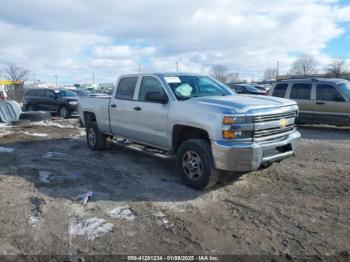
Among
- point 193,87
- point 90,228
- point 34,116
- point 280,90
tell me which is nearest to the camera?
point 90,228

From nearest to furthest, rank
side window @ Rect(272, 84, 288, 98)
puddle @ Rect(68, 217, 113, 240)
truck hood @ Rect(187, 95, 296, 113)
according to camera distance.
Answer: puddle @ Rect(68, 217, 113, 240) < truck hood @ Rect(187, 95, 296, 113) < side window @ Rect(272, 84, 288, 98)

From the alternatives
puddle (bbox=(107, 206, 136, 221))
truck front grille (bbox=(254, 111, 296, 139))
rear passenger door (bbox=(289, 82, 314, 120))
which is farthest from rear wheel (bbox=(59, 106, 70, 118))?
truck front grille (bbox=(254, 111, 296, 139))

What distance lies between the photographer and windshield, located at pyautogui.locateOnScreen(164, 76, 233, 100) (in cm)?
621

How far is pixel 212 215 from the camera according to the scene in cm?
471

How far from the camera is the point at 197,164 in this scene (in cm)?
558

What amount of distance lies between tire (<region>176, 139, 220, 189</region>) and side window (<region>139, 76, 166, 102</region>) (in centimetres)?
127

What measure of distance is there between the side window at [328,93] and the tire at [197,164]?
792 centimetres

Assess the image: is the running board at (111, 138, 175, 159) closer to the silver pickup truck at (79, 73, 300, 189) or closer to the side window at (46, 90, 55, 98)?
the silver pickup truck at (79, 73, 300, 189)

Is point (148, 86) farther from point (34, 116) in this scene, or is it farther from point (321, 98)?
point (34, 116)

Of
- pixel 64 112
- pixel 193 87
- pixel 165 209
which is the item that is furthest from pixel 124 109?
pixel 64 112

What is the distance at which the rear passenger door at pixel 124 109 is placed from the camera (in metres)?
7.16

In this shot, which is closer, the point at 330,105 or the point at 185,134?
the point at 185,134

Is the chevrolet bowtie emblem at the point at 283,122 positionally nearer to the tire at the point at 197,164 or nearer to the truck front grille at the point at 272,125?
the truck front grille at the point at 272,125

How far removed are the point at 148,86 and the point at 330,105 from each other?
24.7ft
